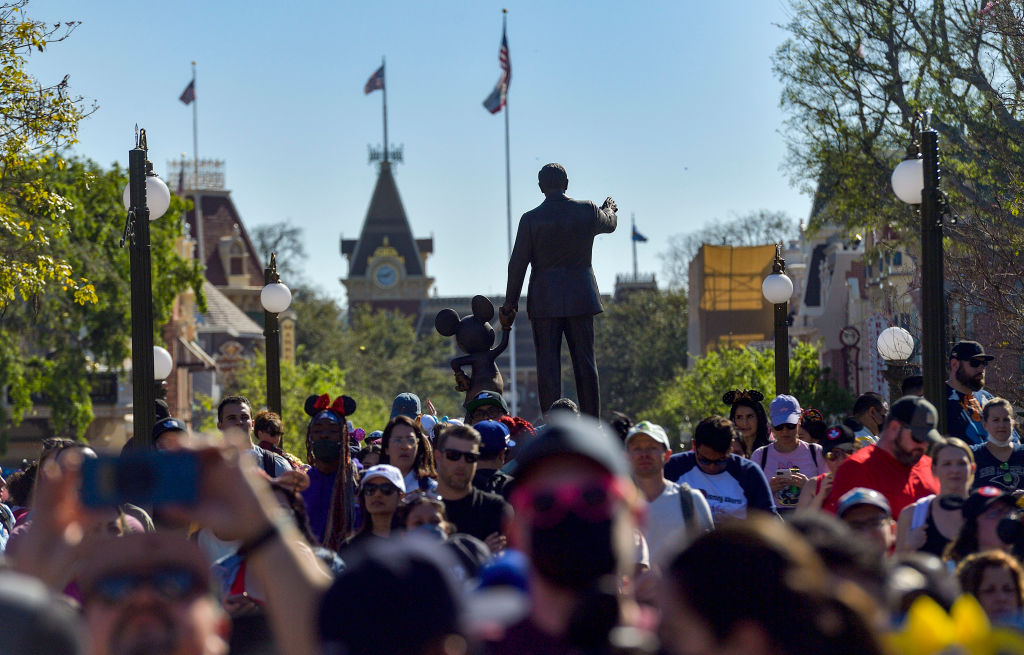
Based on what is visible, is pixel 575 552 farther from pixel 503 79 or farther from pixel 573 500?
pixel 503 79

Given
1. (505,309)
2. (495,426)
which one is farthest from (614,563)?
(505,309)

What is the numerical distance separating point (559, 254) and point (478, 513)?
19.5ft

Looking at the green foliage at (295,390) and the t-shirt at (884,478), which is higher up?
the t-shirt at (884,478)

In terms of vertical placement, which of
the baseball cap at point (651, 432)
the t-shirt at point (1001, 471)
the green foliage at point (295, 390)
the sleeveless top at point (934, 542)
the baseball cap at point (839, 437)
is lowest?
the green foliage at point (295, 390)

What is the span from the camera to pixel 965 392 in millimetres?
10516

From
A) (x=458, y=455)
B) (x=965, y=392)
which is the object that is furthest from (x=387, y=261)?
(x=458, y=455)

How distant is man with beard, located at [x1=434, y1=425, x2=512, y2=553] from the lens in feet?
21.0

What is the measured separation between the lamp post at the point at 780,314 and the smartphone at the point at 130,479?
1358cm

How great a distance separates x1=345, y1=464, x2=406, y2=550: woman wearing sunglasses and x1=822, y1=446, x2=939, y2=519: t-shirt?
7.01 feet

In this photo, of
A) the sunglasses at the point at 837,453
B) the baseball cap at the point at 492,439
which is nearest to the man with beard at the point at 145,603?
the baseball cap at the point at 492,439

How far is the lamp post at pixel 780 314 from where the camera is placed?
51.8 ft

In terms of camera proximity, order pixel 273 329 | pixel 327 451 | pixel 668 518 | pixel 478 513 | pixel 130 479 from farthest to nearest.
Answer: pixel 273 329, pixel 327 451, pixel 478 513, pixel 668 518, pixel 130 479

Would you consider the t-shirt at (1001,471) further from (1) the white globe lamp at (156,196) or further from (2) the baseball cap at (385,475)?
(1) the white globe lamp at (156,196)

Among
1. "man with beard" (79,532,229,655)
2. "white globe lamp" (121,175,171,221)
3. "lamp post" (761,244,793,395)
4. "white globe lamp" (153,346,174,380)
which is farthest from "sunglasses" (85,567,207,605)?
"white globe lamp" (153,346,174,380)
